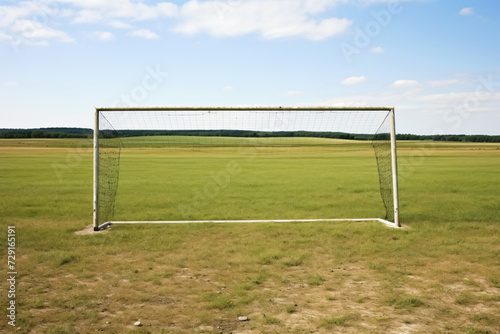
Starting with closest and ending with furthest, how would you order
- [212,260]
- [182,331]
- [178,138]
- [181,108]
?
[182,331] < [212,260] < [181,108] < [178,138]

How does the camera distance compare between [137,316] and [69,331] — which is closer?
[69,331]

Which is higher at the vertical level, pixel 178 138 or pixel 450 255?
pixel 178 138

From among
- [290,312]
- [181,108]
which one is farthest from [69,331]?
[181,108]

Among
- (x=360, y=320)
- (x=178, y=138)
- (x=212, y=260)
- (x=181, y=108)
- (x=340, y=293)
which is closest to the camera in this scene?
(x=360, y=320)

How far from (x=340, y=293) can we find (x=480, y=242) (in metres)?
4.59

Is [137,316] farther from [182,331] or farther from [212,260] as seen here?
[212,260]

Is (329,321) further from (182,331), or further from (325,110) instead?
(325,110)

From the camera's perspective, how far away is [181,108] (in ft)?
31.2
